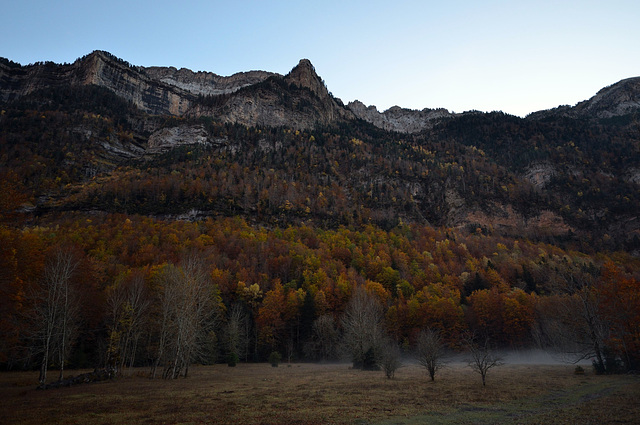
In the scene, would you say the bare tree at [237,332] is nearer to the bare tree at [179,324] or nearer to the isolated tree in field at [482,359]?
the bare tree at [179,324]

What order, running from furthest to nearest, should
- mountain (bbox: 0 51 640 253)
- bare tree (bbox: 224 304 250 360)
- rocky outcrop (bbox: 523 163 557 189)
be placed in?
1. rocky outcrop (bbox: 523 163 557 189)
2. mountain (bbox: 0 51 640 253)
3. bare tree (bbox: 224 304 250 360)

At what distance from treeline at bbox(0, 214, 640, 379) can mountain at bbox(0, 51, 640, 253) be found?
52.2 ft

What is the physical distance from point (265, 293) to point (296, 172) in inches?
3416

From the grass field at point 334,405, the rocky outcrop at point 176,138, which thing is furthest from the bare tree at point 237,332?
the rocky outcrop at point 176,138

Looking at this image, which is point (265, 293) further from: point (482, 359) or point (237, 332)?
point (482, 359)

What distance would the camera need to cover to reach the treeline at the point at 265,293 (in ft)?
93.8

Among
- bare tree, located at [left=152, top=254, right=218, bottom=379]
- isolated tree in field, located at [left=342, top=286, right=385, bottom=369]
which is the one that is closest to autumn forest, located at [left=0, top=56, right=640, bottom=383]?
bare tree, located at [left=152, top=254, right=218, bottom=379]

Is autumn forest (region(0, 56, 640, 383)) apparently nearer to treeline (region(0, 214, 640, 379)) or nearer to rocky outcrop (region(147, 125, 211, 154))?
treeline (region(0, 214, 640, 379))

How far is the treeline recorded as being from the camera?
93.8 ft

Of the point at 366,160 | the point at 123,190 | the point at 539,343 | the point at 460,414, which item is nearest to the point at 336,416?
the point at 460,414

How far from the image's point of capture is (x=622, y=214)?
126188 mm

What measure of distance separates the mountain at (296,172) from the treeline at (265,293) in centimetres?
1591

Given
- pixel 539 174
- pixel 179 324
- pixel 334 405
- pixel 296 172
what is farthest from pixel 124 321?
pixel 539 174

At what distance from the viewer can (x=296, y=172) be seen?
142 m
